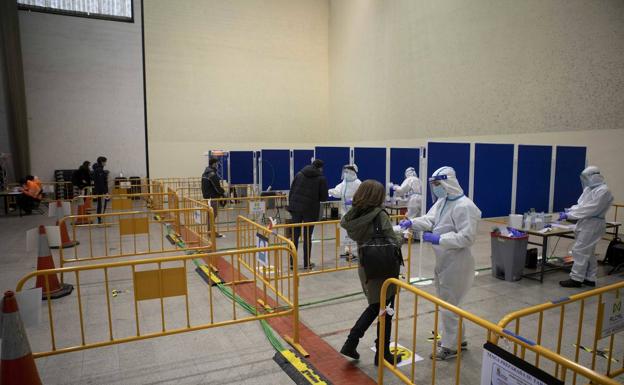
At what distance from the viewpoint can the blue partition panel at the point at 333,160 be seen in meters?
10.1

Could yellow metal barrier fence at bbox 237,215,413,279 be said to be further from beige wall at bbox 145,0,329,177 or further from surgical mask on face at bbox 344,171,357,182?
beige wall at bbox 145,0,329,177

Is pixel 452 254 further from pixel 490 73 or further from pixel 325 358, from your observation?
pixel 490 73

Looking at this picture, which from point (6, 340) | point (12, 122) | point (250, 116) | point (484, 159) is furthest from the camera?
point (250, 116)

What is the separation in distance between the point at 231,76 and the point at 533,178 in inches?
580

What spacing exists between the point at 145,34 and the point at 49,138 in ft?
20.1

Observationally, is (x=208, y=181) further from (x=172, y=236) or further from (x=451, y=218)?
(x=451, y=218)

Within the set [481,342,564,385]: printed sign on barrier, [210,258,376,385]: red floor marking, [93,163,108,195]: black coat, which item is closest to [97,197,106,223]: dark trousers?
[93,163,108,195]: black coat

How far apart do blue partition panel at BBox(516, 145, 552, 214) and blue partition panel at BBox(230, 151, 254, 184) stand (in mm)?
8316

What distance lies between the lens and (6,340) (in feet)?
9.11

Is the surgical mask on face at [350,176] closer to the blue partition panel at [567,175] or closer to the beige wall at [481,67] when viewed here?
the blue partition panel at [567,175]

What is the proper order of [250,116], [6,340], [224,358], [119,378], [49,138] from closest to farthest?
1. [6,340]
2. [119,378]
3. [224,358]
4. [49,138]
5. [250,116]

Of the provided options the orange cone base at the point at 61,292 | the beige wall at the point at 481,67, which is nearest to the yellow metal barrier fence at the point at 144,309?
the orange cone base at the point at 61,292

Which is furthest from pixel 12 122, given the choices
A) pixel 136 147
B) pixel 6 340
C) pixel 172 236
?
pixel 6 340

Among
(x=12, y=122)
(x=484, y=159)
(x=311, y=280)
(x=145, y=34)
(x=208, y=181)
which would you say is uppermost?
(x=145, y=34)
